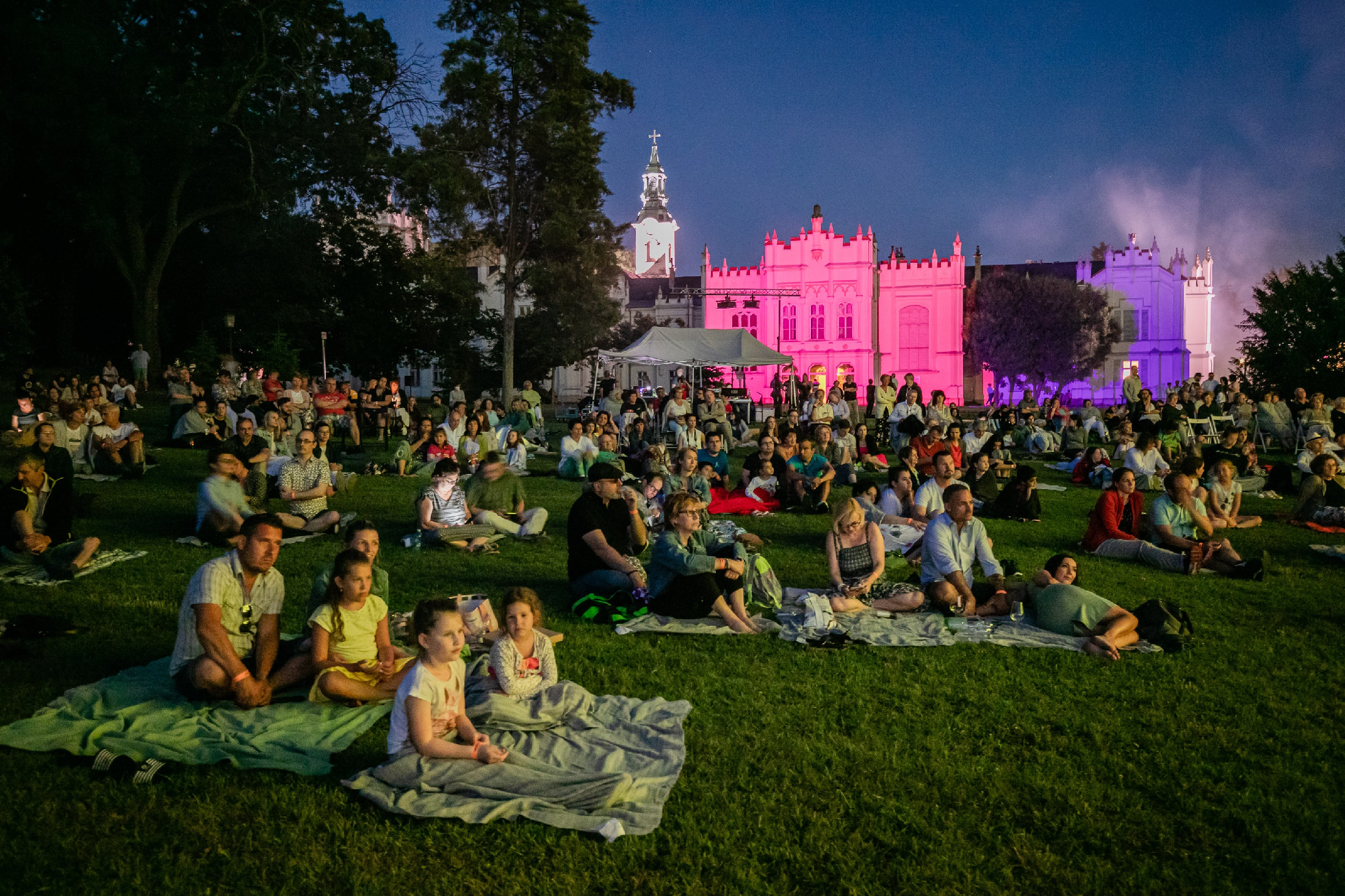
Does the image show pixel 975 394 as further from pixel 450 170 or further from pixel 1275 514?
pixel 1275 514

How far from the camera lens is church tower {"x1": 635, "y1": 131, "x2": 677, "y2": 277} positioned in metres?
102

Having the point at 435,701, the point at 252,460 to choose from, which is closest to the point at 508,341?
the point at 252,460

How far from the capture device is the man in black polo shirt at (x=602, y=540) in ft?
23.5

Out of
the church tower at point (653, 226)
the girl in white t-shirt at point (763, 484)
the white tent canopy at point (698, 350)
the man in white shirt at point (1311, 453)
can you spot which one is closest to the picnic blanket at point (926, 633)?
the girl in white t-shirt at point (763, 484)

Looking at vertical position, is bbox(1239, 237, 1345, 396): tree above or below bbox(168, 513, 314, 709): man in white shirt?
above

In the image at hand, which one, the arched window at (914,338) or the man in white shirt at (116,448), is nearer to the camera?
the man in white shirt at (116,448)

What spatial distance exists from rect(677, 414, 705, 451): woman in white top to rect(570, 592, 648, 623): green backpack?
9.50 m

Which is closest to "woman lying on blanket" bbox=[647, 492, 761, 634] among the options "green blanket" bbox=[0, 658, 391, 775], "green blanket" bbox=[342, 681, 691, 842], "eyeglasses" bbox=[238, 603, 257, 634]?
"green blanket" bbox=[342, 681, 691, 842]

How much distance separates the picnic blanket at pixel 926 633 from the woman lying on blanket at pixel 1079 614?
70mm

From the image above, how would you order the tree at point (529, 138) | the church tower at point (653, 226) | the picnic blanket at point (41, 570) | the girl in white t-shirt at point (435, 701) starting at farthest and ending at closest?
1. the church tower at point (653, 226)
2. the tree at point (529, 138)
3. the picnic blanket at point (41, 570)
4. the girl in white t-shirt at point (435, 701)

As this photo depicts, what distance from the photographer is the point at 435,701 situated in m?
4.21

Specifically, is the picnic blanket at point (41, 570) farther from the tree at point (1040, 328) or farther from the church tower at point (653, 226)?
the church tower at point (653, 226)

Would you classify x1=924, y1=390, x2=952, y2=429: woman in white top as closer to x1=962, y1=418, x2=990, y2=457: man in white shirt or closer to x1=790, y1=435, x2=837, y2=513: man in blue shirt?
x1=962, y1=418, x2=990, y2=457: man in white shirt

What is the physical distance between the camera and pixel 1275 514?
40.2 ft
